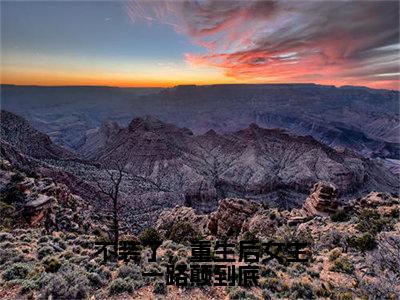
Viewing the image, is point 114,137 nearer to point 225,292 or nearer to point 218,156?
point 218,156

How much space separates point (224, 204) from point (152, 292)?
27669mm

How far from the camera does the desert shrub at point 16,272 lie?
13043 mm

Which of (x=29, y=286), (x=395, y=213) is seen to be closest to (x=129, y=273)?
(x=29, y=286)

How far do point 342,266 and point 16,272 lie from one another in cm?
1534

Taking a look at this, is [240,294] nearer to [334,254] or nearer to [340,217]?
[334,254]

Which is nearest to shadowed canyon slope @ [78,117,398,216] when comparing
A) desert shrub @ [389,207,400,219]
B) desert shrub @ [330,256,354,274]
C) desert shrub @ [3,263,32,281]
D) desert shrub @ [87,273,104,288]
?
desert shrub @ [389,207,400,219]

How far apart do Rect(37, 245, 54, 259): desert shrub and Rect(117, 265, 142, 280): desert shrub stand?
17.5ft

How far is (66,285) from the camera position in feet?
37.8

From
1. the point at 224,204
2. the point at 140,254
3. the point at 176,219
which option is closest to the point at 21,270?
the point at 140,254

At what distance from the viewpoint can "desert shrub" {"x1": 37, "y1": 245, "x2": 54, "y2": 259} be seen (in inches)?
653

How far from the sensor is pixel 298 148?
13538cm

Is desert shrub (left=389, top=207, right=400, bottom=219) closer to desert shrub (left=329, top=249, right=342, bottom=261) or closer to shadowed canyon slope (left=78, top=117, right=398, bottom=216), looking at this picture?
desert shrub (left=329, top=249, right=342, bottom=261)

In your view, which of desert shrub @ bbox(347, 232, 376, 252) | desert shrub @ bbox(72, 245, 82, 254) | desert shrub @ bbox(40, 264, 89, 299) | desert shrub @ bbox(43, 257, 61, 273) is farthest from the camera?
desert shrub @ bbox(347, 232, 376, 252)

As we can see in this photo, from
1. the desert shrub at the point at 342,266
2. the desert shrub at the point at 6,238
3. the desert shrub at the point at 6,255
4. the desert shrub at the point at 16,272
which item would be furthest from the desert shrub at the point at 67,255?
the desert shrub at the point at 342,266
